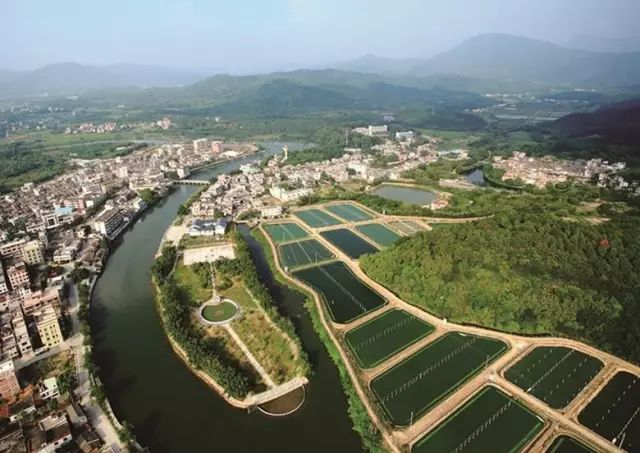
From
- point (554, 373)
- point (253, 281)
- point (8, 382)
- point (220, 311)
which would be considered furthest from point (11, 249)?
point (554, 373)

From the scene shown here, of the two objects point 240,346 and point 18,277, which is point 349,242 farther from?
point 18,277

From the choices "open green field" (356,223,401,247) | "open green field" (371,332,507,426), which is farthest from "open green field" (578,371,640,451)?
"open green field" (356,223,401,247)

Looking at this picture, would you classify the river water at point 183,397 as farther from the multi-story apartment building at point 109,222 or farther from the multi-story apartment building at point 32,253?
the multi-story apartment building at point 109,222

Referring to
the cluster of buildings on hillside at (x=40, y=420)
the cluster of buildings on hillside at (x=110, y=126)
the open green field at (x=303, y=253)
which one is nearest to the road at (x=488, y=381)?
the open green field at (x=303, y=253)

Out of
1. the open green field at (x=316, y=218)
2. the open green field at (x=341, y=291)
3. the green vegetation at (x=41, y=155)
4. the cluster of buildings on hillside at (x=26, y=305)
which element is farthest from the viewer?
the green vegetation at (x=41, y=155)

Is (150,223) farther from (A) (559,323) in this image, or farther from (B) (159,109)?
(B) (159,109)

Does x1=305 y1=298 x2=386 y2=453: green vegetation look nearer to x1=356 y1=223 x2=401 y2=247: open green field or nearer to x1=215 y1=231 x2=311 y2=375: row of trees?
x1=215 y1=231 x2=311 y2=375: row of trees

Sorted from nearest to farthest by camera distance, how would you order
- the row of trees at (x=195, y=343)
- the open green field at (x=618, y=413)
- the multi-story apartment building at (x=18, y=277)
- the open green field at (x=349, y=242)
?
the open green field at (x=618, y=413) < the row of trees at (x=195, y=343) < the multi-story apartment building at (x=18, y=277) < the open green field at (x=349, y=242)
